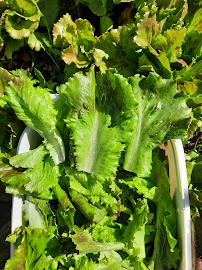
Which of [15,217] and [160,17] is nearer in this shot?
[15,217]

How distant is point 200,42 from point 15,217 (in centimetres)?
93

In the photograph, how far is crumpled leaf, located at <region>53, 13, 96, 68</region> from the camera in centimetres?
132

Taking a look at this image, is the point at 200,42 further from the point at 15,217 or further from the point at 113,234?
the point at 15,217

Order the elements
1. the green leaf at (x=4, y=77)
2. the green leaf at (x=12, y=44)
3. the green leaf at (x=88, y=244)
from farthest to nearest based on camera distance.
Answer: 1. the green leaf at (x=12, y=44)
2. the green leaf at (x=4, y=77)
3. the green leaf at (x=88, y=244)

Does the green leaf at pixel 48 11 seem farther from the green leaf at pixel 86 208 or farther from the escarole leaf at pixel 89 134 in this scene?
the green leaf at pixel 86 208

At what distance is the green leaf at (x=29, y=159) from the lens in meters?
1.04

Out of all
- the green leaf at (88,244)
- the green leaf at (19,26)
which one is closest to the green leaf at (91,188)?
the green leaf at (88,244)

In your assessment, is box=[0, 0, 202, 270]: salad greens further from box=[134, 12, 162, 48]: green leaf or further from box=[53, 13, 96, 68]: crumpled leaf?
box=[53, 13, 96, 68]: crumpled leaf

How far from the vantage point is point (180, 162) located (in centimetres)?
109

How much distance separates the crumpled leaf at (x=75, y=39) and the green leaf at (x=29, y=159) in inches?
17.0

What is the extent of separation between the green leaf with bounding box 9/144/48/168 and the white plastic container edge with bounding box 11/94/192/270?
0.06 m

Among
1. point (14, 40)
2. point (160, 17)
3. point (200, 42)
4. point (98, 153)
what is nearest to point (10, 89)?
point (98, 153)

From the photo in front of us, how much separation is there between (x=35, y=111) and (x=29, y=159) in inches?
6.2

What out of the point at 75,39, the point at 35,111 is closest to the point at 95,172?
the point at 35,111
